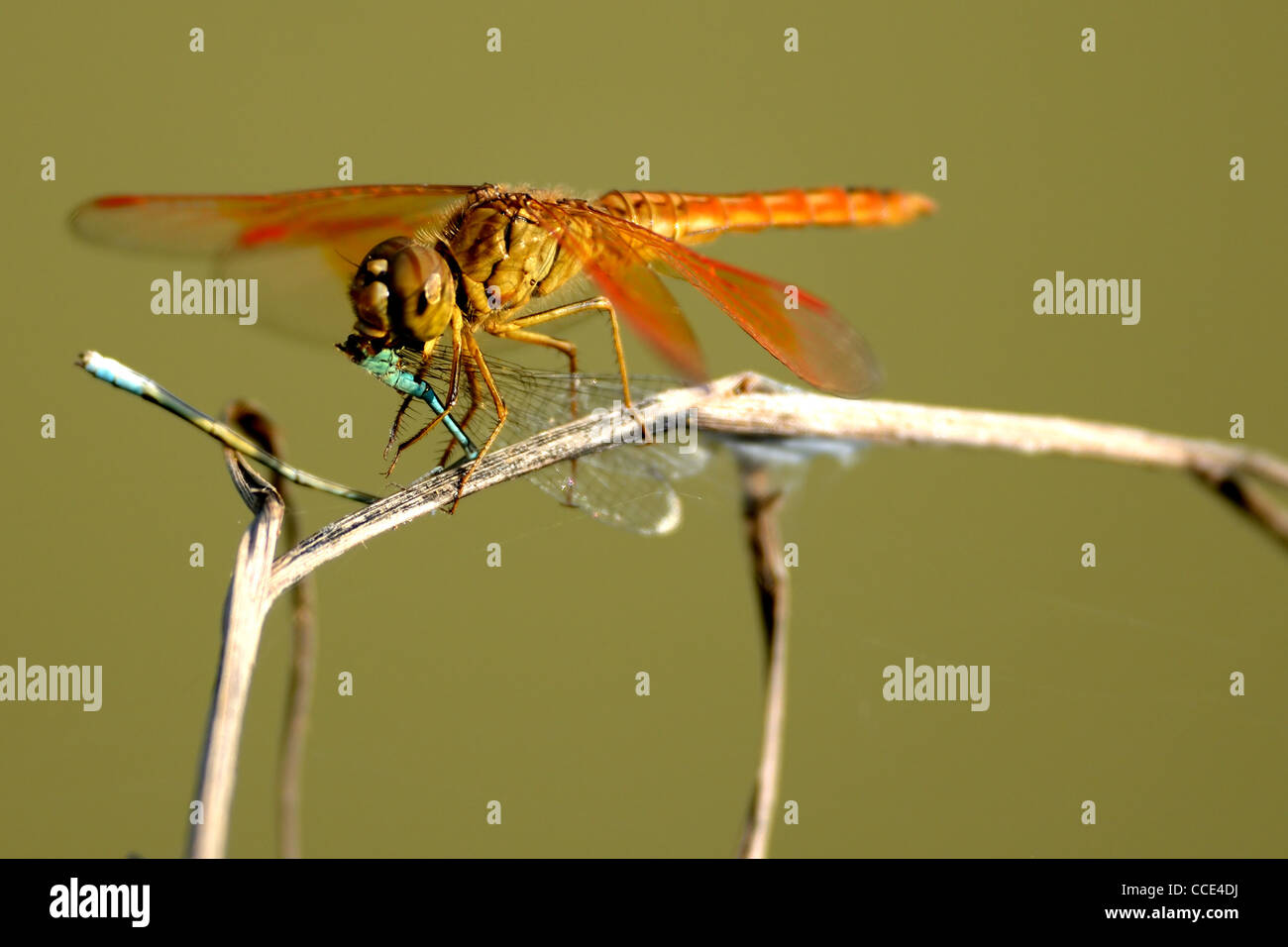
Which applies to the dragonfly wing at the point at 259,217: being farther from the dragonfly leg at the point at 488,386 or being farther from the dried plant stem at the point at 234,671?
the dried plant stem at the point at 234,671

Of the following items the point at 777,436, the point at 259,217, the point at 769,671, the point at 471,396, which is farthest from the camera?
the point at 259,217

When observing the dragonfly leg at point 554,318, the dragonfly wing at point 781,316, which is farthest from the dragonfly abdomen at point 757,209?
the dragonfly wing at point 781,316

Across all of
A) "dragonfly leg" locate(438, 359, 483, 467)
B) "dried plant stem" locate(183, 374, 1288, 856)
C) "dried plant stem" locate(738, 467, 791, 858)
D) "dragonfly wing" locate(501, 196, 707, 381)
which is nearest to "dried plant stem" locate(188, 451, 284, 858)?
"dried plant stem" locate(183, 374, 1288, 856)

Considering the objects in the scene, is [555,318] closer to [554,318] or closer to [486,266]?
[554,318]

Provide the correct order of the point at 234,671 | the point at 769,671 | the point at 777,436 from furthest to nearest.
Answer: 1. the point at 769,671
2. the point at 777,436
3. the point at 234,671

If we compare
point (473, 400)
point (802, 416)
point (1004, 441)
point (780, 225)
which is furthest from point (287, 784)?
point (780, 225)

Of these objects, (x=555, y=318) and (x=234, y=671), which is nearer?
(x=234, y=671)

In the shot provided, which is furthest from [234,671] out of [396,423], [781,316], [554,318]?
[554,318]

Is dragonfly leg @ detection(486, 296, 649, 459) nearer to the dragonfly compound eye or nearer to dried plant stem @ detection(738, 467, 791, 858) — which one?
the dragonfly compound eye
